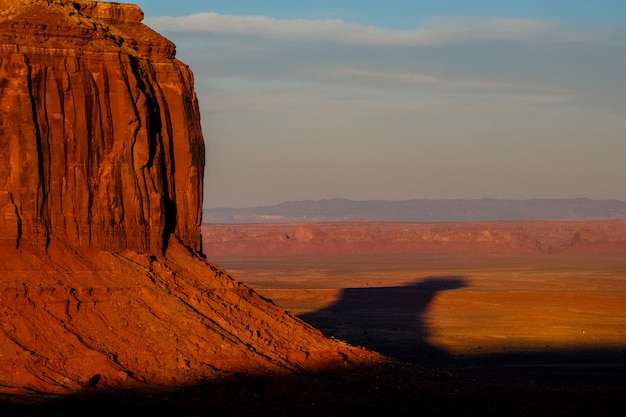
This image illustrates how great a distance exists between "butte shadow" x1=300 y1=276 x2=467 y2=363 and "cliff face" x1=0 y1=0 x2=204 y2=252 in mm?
17076

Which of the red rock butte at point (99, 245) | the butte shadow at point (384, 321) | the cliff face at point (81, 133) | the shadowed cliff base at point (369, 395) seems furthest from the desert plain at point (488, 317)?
the cliff face at point (81, 133)

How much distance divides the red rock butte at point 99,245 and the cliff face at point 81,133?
0.04 m

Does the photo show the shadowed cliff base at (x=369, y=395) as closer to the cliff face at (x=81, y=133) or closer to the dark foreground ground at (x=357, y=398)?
the dark foreground ground at (x=357, y=398)

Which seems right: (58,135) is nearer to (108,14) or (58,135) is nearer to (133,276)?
(133,276)

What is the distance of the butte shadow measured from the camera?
58.1 meters

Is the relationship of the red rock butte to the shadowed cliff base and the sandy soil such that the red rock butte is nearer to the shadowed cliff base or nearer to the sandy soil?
the shadowed cliff base

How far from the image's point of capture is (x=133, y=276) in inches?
1463

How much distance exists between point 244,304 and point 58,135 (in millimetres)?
7677

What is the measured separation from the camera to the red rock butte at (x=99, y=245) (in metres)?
34.2

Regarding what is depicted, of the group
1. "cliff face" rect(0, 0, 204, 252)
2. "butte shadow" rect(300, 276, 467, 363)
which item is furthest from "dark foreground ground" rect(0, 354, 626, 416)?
"butte shadow" rect(300, 276, 467, 363)

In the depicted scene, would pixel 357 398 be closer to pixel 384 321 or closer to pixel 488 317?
pixel 384 321

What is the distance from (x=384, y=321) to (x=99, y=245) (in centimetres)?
3925

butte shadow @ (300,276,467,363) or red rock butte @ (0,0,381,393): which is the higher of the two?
red rock butte @ (0,0,381,393)

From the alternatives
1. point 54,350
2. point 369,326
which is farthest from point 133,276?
point 369,326
